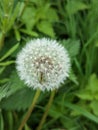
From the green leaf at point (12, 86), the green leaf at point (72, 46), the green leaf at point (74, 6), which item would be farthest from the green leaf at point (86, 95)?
the green leaf at point (74, 6)

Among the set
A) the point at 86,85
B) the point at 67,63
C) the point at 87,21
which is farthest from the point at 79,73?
the point at 67,63

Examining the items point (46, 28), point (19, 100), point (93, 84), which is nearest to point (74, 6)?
point (46, 28)

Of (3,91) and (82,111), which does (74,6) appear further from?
(3,91)

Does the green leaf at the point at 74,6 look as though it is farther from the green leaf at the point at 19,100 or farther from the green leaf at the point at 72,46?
the green leaf at the point at 19,100

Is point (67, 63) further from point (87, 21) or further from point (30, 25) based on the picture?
point (87, 21)

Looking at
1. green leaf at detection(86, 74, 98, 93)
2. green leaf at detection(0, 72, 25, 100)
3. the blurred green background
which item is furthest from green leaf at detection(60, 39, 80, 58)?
green leaf at detection(0, 72, 25, 100)

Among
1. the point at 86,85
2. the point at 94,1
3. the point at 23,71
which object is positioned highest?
the point at 23,71
